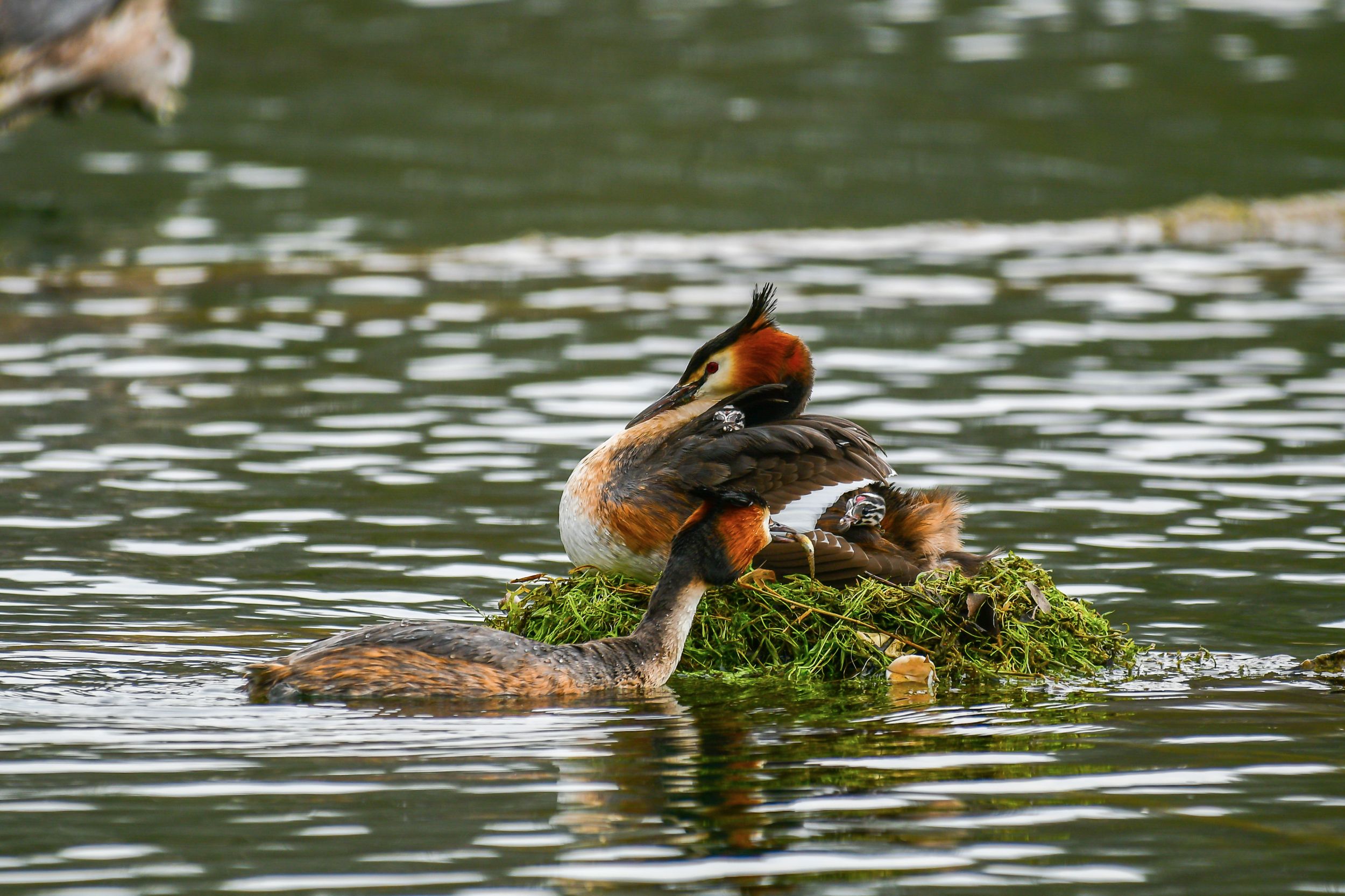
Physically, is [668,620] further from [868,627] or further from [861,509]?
[861,509]

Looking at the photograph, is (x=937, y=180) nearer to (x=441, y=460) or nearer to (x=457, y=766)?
(x=441, y=460)

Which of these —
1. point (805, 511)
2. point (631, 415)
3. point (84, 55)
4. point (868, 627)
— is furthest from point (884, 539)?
point (84, 55)

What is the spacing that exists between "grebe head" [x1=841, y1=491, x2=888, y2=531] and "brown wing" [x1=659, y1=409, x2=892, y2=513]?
0.08m

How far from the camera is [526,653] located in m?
7.28

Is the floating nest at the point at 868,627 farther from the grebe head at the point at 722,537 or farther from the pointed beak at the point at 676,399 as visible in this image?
the pointed beak at the point at 676,399

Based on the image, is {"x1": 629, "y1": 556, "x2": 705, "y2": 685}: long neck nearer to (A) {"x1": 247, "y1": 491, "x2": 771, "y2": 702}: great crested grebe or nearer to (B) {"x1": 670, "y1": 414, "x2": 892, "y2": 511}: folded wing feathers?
(A) {"x1": 247, "y1": 491, "x2": 771, "y2": 702}: great crested grebe

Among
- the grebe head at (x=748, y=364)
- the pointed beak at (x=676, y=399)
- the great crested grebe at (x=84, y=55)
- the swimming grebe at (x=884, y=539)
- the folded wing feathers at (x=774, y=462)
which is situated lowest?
the swimming grebe at (x=884, y=539)

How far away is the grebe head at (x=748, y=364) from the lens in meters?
8.28

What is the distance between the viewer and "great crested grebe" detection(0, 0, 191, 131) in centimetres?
1580

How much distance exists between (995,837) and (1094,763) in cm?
89

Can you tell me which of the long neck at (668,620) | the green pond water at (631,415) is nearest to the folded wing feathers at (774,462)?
the long neck at (668,620)

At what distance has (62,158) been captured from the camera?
80.1 ft

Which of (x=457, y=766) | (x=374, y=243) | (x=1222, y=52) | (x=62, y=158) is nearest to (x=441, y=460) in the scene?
(x=457, y=766)

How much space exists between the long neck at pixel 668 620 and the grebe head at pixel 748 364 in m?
1.17
